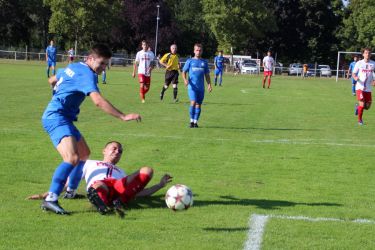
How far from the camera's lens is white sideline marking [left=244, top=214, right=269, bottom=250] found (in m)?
5.12

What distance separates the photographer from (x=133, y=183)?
6164mm

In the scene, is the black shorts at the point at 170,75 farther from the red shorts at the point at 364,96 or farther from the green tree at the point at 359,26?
the green tree at the point at 359,26

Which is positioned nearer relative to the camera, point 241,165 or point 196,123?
point 241,165

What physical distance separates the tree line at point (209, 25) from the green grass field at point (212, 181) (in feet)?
167

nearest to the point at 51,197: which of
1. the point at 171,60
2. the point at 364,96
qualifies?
the point at 364,96

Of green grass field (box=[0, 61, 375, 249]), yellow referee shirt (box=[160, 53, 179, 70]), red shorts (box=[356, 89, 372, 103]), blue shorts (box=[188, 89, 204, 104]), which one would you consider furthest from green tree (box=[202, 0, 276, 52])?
blue shorts (box=[188, 89, 204, 104])

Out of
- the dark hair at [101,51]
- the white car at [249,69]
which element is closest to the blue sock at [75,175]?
the dark hair at [101,51]

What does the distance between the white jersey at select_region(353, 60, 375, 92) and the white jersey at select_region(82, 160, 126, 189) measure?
11.2m

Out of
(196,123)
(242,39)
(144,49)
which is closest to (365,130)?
(196,123)

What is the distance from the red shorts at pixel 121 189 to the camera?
6.16 metres

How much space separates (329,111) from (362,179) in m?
12.1

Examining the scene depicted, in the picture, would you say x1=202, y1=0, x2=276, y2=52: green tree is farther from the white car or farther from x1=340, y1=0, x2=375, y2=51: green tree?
x1=340, y1=0, x2=375, y2=51: green tree

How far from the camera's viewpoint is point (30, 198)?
21.5 feet

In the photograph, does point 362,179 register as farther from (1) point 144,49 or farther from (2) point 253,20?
(2) point 253,20
